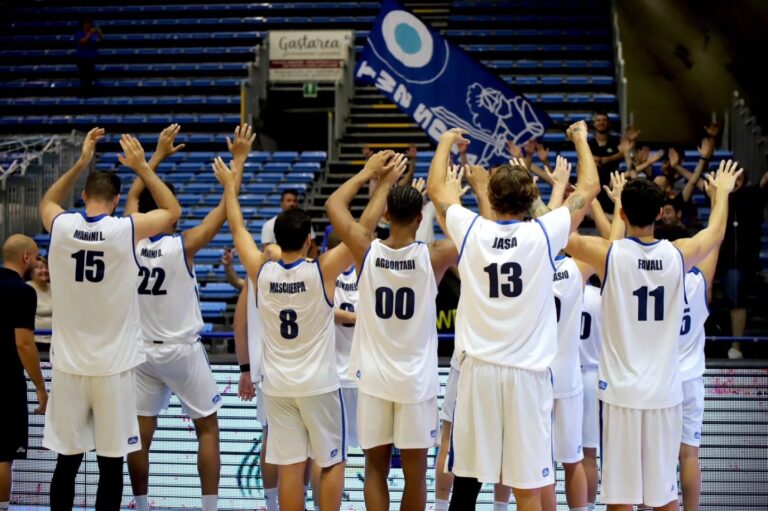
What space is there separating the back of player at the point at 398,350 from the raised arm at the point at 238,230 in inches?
27.8

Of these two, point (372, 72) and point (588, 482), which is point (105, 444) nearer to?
point (588, 482)

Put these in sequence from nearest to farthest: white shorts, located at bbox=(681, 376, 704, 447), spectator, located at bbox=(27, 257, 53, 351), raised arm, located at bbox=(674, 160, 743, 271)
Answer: raised arm, located at bbox=(674, 160, 743, 271)
white shorts, located at bbox=(681, 376, 704, 447)
spectator, located at bbox=(27, 257, 53, 351)

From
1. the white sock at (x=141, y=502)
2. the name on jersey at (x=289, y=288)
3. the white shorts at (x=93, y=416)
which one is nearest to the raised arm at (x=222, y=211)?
the name on jersey at (x=289, y=288)

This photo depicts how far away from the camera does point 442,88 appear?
38.8 feet

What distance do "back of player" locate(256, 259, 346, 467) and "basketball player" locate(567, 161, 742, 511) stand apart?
1.56 m

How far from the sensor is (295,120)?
20.4 metres

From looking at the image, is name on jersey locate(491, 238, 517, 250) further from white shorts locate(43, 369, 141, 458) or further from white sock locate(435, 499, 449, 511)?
white shorts locate(43, 369, 141, 458)

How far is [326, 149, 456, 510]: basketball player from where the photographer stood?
215 inches

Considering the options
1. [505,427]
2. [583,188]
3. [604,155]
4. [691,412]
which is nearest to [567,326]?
[691,412]

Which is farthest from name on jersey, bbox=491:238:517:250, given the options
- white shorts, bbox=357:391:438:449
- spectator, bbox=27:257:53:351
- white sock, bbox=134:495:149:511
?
spectator, bbox=27:257:53:351

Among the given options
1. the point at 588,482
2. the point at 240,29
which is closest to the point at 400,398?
the point at 588,482

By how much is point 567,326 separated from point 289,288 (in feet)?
5.59

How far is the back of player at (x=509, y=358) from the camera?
490cm

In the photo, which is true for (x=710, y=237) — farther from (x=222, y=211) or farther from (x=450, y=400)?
(x=222, y=211)
